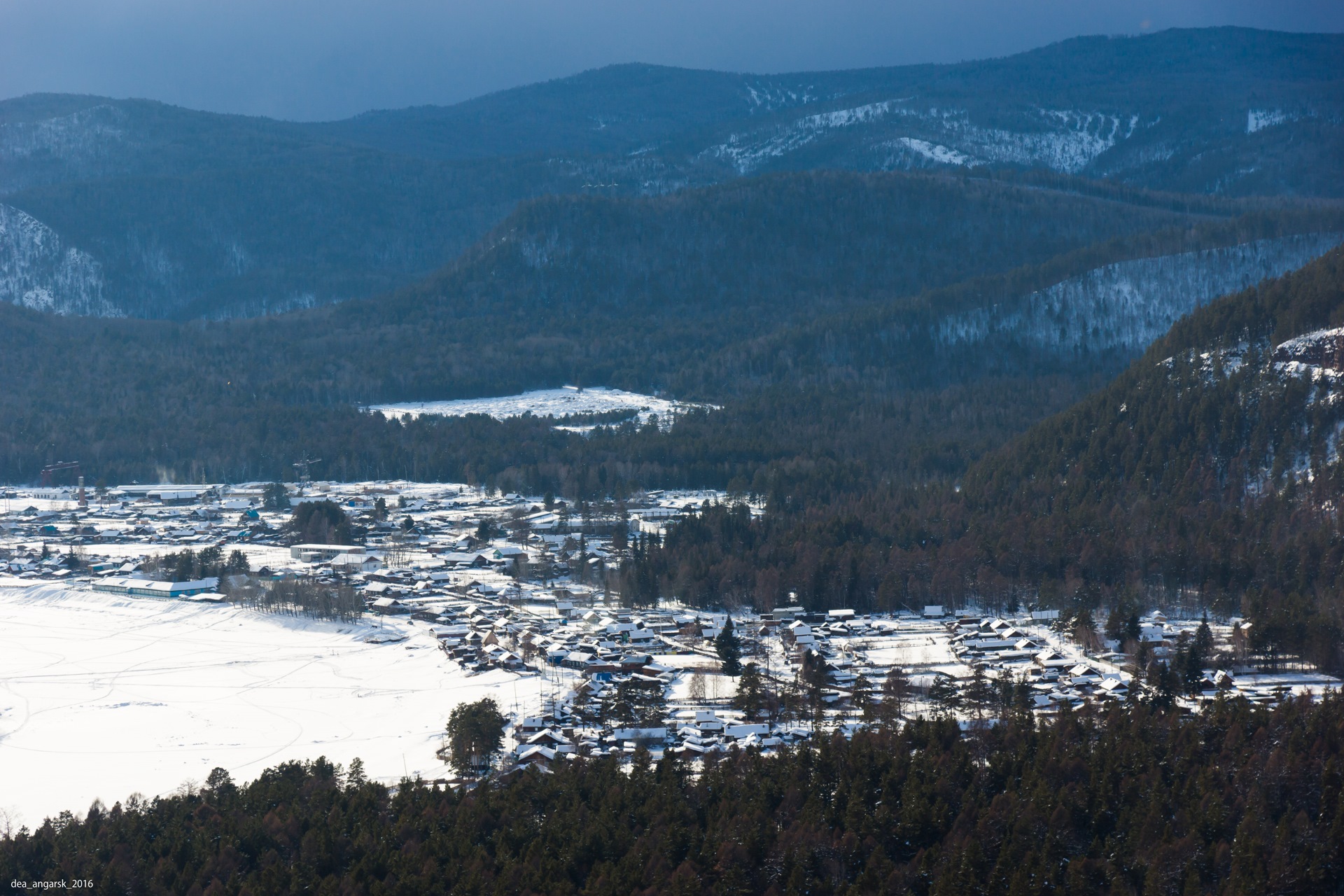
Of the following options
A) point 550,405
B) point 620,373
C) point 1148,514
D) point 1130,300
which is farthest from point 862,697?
point 1130,300

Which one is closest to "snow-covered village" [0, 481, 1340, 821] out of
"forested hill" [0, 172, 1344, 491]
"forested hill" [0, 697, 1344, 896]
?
"forested hill" [0, 697, 1344, 896]

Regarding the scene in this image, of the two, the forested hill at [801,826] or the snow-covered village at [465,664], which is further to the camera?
the snow-covered village at [465,664]

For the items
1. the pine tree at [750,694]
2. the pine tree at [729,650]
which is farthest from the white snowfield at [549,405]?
the pine tree at [750,694]

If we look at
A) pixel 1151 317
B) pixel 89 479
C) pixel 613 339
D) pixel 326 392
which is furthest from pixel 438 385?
pixel 1151 317

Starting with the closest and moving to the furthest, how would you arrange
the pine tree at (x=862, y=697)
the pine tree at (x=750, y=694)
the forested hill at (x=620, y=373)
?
the pine tree at (x=862, y=697) → the pine tree at (x=750, y=694) → the forested hill at (x=620, y=373)

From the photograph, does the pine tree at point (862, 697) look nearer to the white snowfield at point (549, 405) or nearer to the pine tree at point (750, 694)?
the pine tree at point (750, 694)

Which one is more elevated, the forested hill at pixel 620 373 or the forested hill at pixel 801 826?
the forested hill at pixel 620 373

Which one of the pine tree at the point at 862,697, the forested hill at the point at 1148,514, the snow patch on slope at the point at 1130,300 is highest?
the snow patch on slope at the point at 1130,300
